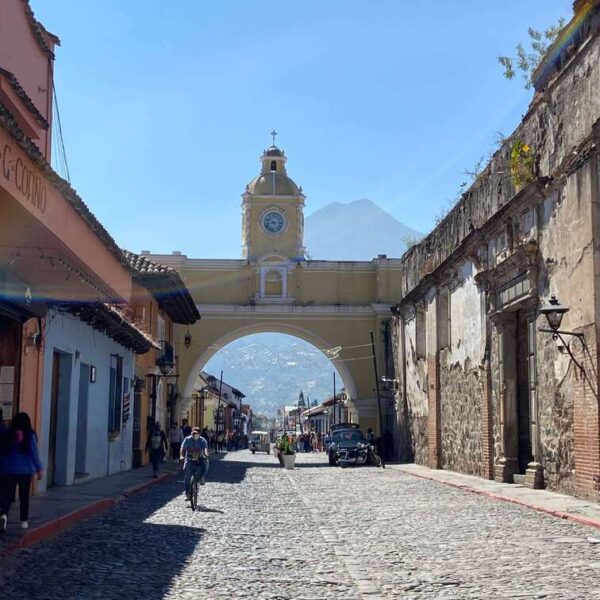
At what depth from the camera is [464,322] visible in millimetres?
22953

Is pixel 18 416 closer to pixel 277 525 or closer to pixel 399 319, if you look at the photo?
pixel 277 525

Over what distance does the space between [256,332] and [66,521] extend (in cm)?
3460

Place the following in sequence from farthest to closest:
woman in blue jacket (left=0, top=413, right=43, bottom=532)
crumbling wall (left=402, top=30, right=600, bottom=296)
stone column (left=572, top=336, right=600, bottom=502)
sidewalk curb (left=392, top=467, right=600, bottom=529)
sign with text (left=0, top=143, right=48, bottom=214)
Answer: crumbling wall (left=402, top=30, right=600, bottom=296)
stone column (left=572, top=336, right=600, bottom=502)
sidewalk curb (left=392, top=467, right=600, bottom=529)
woman in blue jacket (left=0, top=413, right=43, bottom=532)
sign with text (left=0, top=143, right=48, bottom=214)

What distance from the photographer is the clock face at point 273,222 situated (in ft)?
153

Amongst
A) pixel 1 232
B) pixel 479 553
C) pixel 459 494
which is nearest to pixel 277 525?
pixel 479 553

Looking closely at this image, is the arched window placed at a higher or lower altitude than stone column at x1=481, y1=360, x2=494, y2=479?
higher

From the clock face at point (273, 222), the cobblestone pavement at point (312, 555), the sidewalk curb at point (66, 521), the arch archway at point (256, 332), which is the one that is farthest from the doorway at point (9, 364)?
the clock face at point (273, 222)

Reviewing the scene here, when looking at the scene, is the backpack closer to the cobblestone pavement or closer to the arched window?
the cobblestone pavement

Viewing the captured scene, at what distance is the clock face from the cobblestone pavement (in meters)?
32.6

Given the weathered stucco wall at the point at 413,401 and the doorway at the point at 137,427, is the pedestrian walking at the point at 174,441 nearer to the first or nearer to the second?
the doorway at the point at 137,427

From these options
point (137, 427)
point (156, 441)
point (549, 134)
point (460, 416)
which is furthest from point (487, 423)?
point (137, 427)

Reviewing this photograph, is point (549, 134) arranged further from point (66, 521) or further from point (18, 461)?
point (18, 461)

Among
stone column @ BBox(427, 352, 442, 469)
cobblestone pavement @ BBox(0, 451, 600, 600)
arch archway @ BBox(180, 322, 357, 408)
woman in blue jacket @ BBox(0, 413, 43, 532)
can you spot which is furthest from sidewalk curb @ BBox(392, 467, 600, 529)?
arch archway @ BBox(180, 322, 357, 408)

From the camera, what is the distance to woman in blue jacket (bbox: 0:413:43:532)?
9828 mm
